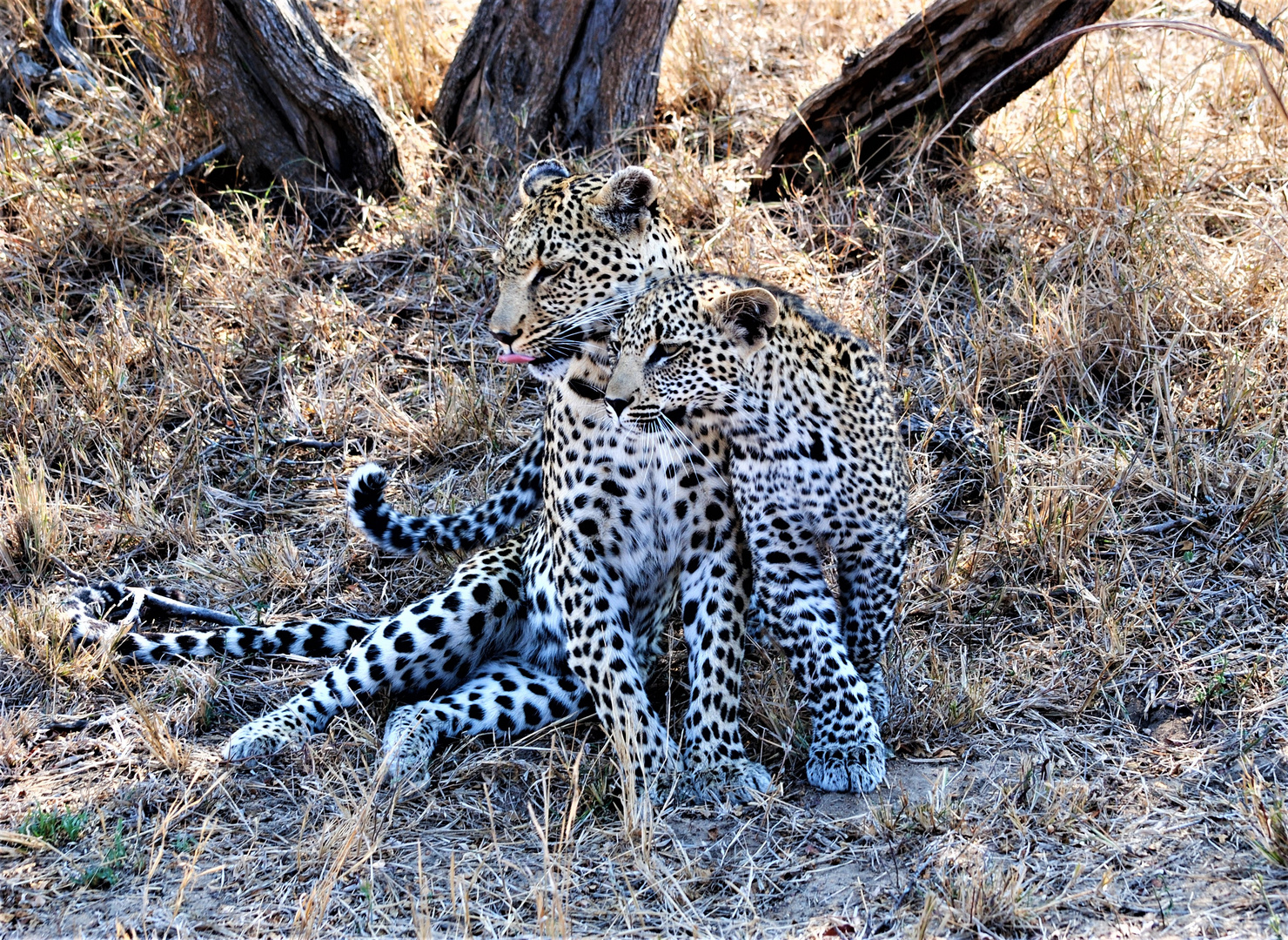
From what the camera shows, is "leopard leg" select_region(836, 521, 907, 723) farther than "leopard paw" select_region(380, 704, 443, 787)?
Yes

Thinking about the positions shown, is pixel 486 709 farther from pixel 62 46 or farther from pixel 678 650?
pixel 62 46

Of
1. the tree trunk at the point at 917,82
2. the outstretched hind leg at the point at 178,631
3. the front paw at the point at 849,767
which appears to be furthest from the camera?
the tree trunk at the point at 917,82

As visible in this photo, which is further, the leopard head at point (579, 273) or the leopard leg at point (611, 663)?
the leopard head at point (579, 273)

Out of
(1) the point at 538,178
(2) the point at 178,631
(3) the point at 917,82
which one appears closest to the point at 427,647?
(2) the point at 178,631

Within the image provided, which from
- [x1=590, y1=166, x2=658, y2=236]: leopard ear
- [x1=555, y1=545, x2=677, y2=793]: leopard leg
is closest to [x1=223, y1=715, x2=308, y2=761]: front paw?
[x1=555, y1=545, x2=677, y2=793]: leopard leg

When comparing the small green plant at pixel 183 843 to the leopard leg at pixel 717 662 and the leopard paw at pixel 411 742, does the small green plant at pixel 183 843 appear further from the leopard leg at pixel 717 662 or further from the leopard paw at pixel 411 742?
the leopard leg at pixel 717 662

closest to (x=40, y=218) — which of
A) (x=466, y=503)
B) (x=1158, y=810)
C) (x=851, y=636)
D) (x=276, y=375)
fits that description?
(x=276, y=375)

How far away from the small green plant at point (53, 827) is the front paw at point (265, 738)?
1.79 ft

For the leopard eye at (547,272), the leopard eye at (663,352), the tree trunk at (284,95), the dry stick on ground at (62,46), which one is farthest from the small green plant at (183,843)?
the dry stick on ground at (62,46)

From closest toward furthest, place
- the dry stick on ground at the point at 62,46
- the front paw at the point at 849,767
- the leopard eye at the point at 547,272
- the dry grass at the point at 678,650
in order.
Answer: the dry grass at the point at 678,650, the front paw at the point at 849,767, the leopard eye at the point at 547,272, the dry stick on ground at the point at 62,46

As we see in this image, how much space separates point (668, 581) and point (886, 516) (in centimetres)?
89

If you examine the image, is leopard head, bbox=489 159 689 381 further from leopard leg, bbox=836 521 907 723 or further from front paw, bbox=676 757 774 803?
front paw, bbox=676 757 774 803

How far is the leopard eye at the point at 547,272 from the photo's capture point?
5156mm

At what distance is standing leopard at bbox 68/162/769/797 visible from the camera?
482cm
